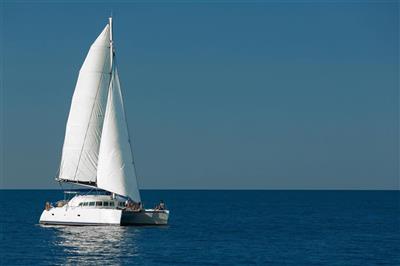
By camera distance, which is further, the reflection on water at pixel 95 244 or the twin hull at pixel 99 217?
the twin hull at pixel 99 217

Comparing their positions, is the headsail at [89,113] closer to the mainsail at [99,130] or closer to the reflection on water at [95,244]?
the mainsail at [99,130]

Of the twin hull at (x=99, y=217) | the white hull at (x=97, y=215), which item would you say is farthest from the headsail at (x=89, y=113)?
the twin hull at (x=99, y=217)

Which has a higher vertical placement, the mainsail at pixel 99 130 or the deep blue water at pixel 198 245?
the mainsail at pixel 99 130

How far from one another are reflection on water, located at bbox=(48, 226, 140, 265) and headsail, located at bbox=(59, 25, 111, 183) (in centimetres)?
761

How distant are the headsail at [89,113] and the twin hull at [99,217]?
5.54m

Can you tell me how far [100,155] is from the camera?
8912 centimetres

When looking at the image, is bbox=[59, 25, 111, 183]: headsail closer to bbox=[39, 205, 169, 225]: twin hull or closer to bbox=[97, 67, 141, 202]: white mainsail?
bbox=[97, 67, 141, 202]: white mainsail

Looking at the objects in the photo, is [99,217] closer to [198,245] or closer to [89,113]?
[89,113]

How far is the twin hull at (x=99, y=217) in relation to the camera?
3327 inches

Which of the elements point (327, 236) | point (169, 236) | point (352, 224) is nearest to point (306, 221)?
point (352, 224)

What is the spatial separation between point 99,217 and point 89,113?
12.5 meters

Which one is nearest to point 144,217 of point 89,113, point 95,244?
point 89,113

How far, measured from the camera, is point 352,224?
109 m

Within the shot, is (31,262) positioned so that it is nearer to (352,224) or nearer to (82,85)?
(82,85)
